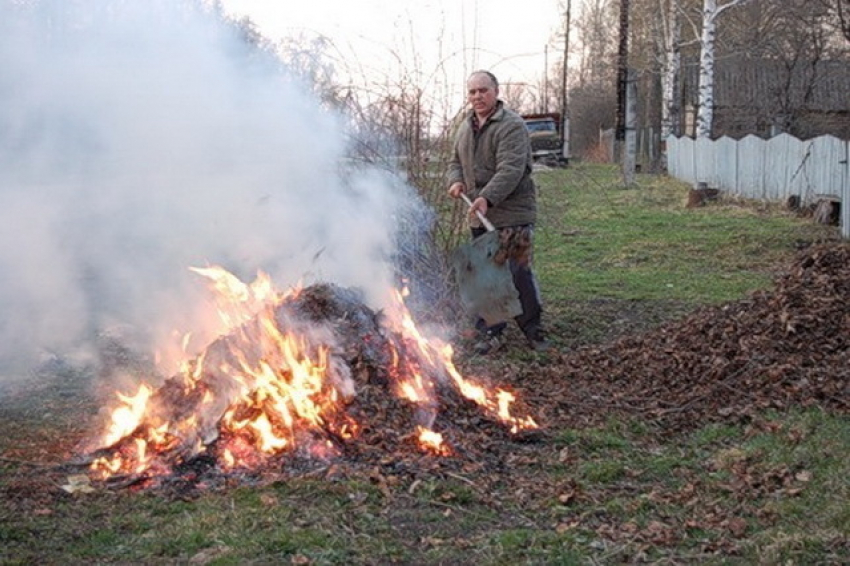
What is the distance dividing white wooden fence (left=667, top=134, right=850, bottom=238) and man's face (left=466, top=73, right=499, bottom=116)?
8.39m

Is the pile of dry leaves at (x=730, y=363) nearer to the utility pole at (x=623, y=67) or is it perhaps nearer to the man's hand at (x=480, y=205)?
the man's hand at (x=480, y=205)

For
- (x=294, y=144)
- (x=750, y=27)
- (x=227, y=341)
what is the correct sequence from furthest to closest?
(x=750, y=27), (x=294, y=144), (x=227, y=341)

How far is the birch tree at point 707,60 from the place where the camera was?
24.3 metres

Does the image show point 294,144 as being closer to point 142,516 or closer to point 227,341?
point 227,341

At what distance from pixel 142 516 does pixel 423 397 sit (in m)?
1.67

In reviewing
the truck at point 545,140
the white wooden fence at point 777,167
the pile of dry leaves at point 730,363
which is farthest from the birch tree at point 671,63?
the pile of dry leaves at point 730,363

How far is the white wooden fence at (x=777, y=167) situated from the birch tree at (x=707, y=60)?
0.71 m

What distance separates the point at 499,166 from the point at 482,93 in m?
0.55

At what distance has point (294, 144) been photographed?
21.8 ft

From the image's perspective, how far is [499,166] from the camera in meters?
Result: 7.30

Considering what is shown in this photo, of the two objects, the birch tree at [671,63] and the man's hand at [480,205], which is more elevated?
the birch tree at [671,63]

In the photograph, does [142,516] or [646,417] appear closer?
[142,516]

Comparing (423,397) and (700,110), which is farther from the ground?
(700,110)

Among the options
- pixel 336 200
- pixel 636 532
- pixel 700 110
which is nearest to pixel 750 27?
pixel 700 110
